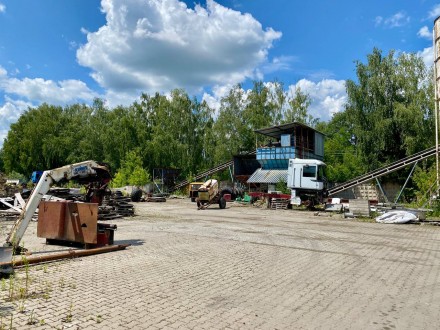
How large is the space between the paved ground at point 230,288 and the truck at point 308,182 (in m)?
16.0

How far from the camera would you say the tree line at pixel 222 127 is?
35875 millimetres

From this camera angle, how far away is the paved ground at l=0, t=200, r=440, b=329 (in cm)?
477

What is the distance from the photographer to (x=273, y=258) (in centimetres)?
914

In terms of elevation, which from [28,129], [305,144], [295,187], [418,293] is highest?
[28,129]

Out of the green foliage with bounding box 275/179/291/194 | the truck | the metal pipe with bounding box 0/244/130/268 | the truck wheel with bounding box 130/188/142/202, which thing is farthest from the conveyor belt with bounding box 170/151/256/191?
the metal pipe with bounding box 0/244/130/268

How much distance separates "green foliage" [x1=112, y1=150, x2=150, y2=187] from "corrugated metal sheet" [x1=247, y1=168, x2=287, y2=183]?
13.6 metres

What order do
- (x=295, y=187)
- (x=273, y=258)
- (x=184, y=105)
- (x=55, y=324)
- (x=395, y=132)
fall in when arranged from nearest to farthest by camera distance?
(x=55, y=324) < (x=273, y=258) < (x=295, y=187) < (x=395, y=132) < (x=184, y=105)

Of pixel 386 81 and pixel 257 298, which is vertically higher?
pixel 386 81

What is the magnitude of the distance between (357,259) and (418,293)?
3011mm

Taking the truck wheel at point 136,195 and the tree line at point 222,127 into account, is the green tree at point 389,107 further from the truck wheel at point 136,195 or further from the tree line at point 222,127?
the truck wheel at point 136,195

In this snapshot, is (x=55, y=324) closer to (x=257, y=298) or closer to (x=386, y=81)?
(x=257, y=298)

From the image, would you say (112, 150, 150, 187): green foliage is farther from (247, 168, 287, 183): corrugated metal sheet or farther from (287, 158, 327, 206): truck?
(287, 158, 327, 206): truck

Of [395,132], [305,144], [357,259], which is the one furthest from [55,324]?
[395,132]

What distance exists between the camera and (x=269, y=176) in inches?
1427
